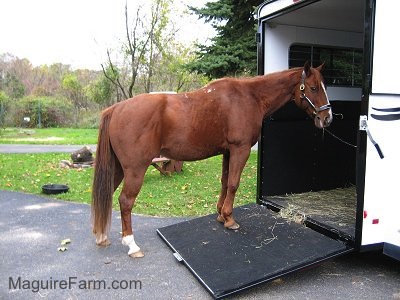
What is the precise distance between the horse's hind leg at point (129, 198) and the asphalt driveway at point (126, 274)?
0.44 feet

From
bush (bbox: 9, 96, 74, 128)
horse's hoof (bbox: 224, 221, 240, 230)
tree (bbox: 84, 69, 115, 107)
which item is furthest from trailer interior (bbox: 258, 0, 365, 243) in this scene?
bush (bbox: 9, 96, 74, 128)

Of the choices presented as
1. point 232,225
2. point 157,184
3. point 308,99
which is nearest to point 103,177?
point 232,225

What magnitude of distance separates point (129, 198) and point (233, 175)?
1206 millimetres

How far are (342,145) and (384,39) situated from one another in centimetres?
281

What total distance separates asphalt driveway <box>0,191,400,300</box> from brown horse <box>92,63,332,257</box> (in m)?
0.31

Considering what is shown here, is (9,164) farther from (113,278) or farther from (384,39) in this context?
(384,39)

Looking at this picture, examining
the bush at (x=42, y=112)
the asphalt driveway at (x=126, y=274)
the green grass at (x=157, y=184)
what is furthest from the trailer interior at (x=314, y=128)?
the bush at (x=42, y=112)

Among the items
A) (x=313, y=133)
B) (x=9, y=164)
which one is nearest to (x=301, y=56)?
(x=313, y=133)

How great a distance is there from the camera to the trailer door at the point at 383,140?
307 cm

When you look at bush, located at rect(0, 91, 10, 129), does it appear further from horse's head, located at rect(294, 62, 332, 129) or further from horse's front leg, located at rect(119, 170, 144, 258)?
horse's head, located at rect(294, 62, 332, 129)

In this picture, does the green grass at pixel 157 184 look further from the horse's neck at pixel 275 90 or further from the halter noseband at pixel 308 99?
the halter noseband at pixel 308 99

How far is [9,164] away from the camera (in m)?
9.48

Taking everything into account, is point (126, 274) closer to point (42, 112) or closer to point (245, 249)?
point (245, 249)

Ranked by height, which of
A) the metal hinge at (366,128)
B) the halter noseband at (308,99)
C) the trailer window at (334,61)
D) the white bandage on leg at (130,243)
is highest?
the trailer window at (334,61)
